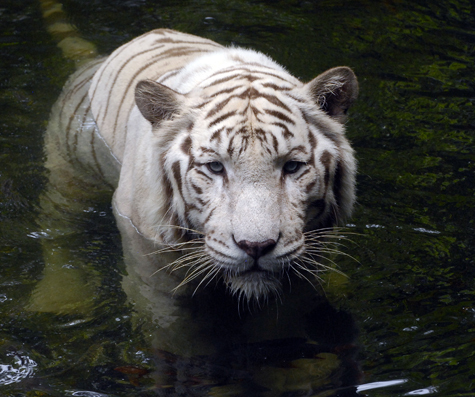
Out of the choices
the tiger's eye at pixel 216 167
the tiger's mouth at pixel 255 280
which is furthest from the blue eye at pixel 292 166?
the tiger's mouth at pixel 255 280

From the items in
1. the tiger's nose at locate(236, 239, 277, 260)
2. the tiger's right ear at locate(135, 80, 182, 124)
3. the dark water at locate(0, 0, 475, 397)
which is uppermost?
the tiger's right ear at locate(135, 80, 182, 124)

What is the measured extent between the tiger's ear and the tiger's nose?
689 millimetres

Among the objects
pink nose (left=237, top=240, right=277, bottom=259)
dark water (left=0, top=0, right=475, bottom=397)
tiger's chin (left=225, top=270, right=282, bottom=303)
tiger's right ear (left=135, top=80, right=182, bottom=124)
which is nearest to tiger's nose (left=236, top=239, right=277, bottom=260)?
pink nose (left=237, top=240, right=277, bottom=259)

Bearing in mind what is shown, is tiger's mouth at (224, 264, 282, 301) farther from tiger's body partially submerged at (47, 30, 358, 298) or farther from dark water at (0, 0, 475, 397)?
dark water at (0, 0, 475, 397)

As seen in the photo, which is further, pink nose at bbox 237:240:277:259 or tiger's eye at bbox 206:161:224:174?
tiger's eye at bbox 206:161:224:174

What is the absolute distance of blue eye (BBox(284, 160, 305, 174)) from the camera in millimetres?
2251

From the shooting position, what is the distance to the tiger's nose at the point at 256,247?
201cm

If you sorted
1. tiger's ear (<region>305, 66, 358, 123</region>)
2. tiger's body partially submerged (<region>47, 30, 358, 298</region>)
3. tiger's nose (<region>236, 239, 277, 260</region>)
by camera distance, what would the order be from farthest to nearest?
tiger's ear (<region>305, 66, 358, 123</region>) → tiger's body partially submerged (<region>47, 30, 358, 298</region>) → tiger's nose (<region>236, 239, 277, 260</region>)

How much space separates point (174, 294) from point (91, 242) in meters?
0.64

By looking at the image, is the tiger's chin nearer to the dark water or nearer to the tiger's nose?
the tiger's nose

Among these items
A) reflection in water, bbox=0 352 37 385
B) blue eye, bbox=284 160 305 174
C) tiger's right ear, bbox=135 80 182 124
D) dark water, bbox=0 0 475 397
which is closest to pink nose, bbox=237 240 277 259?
blue eye, bbox=284 160 305 174

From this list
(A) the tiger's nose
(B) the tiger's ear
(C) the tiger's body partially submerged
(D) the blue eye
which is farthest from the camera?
(B) the tiger's ear

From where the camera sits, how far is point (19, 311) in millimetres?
2615

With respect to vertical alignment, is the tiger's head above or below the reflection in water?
above
